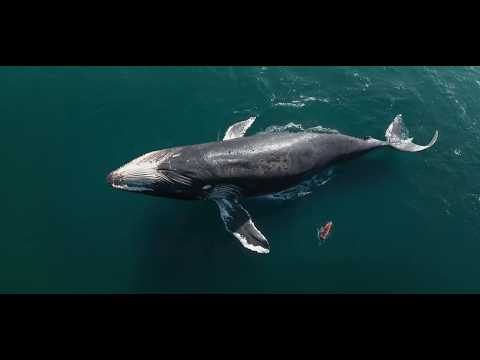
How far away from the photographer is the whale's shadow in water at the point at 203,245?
12.8m

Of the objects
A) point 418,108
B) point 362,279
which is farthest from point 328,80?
point 362,279

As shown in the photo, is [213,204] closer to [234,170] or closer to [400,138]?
[234,170]

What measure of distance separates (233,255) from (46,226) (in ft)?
22.6

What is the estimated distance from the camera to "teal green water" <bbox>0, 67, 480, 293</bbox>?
510 inches

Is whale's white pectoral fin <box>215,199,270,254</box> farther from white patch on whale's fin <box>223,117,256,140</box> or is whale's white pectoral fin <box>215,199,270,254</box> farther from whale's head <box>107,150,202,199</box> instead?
white patch on whale's fin <box>223,117,256,140</box>

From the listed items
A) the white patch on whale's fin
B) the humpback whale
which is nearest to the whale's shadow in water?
the humpback whale

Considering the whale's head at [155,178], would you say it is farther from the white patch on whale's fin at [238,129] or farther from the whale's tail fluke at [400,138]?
the whale's tail fluke at [400,138]

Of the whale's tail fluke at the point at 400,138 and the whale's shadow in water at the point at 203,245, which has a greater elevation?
the whale's tail fluke at the point at 400,138

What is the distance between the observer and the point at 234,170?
12.5 meters

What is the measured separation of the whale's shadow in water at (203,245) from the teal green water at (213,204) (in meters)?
0.04

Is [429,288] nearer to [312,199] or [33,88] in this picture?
[312,199]

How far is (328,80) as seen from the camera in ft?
53.7

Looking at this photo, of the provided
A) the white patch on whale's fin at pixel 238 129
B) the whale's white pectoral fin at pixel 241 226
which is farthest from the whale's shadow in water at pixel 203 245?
the white patch on whale's fin at pixel 238 129

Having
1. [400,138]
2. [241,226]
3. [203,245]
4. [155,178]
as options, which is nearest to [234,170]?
[241,226]
